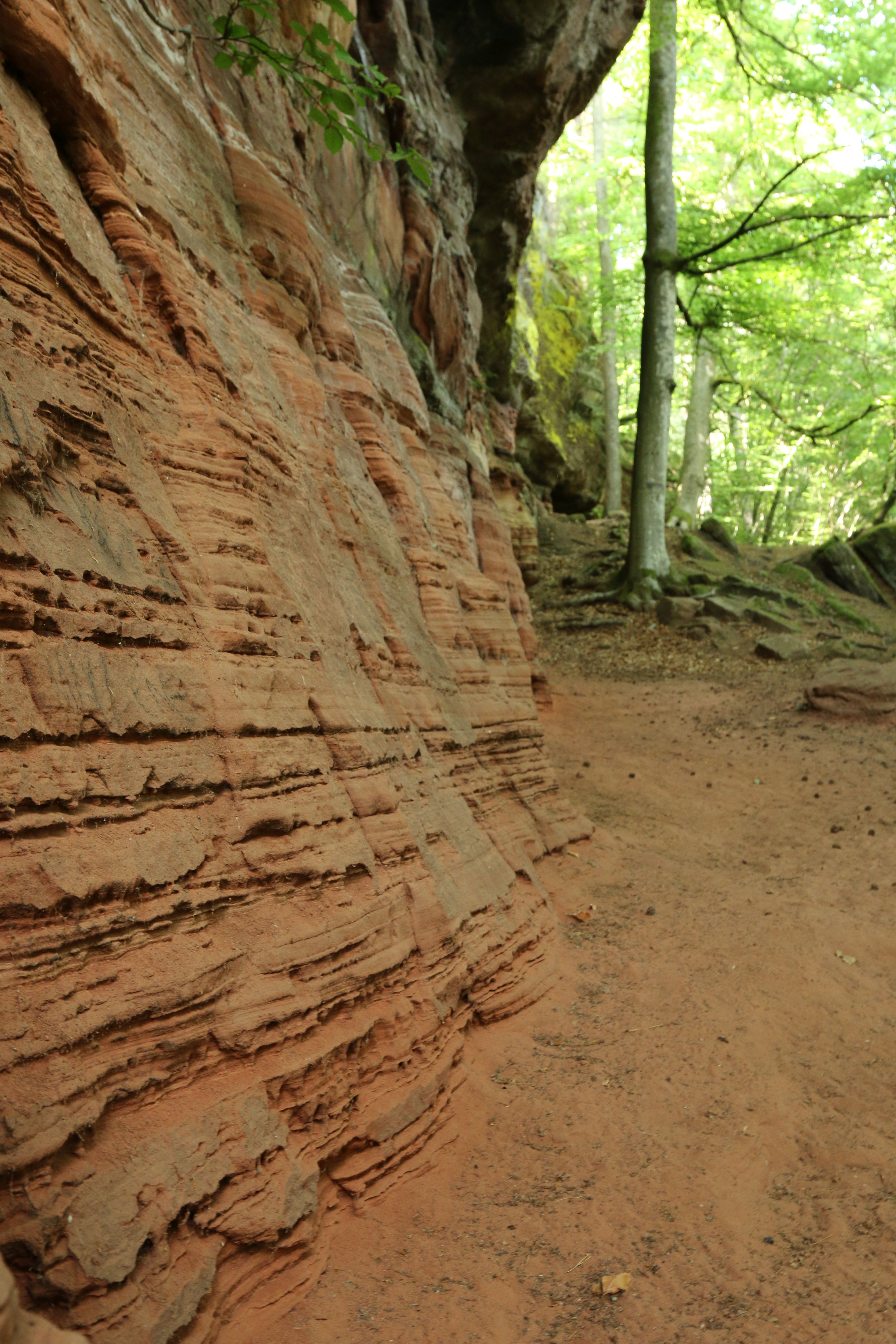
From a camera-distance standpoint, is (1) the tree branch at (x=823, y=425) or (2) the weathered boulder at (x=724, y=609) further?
(1) the tree branch at (x=823, y=425)

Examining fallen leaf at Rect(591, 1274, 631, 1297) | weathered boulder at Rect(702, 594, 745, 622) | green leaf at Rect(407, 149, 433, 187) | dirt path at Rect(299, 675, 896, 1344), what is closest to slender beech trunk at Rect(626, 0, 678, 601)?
weathered boulder at Rect(702, 594, 745, 622)

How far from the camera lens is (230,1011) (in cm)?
243

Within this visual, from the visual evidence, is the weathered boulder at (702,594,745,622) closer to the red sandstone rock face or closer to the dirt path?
the dirt path

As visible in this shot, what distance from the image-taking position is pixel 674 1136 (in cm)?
338

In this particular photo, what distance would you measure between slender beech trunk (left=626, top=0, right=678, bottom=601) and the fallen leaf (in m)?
12.6

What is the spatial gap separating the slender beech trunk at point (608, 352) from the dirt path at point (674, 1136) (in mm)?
16899

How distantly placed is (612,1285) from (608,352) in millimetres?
22199

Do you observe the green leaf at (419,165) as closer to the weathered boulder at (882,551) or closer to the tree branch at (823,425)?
the tree branch at (823,425)

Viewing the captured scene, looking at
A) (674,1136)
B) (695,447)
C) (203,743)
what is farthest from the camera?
(695,447)

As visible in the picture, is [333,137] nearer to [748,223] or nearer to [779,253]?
[779,253]

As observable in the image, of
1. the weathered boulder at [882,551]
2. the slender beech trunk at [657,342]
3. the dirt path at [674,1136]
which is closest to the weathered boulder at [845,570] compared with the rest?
the weathered boulder at [882,551]

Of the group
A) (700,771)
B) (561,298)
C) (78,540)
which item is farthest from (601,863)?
(561,298)

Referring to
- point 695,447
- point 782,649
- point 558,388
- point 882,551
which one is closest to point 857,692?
point 782,649

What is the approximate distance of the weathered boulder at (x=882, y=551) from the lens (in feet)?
59.5
